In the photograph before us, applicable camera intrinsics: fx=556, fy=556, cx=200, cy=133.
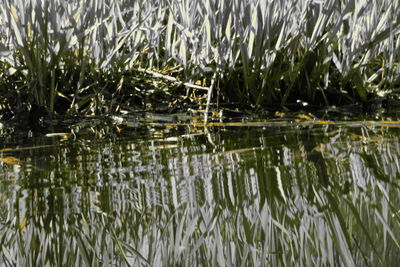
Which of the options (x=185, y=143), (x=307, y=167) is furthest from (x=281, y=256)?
(x=185, y=143)

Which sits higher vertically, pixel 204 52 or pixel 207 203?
pixel 204 52

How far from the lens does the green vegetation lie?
1.99 metres

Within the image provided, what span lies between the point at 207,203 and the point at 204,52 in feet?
4.41

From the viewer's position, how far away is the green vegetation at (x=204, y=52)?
1.99 meters

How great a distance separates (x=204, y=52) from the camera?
2.13 meters

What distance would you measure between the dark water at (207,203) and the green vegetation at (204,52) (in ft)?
2.06

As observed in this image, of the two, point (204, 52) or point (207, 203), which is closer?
point (207, 203)

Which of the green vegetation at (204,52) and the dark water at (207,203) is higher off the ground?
the green vegetation at (204,52)

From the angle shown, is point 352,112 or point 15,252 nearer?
point 15,252

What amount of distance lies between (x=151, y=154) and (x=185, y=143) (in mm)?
184

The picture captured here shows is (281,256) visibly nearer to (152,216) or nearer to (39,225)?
(152,216)

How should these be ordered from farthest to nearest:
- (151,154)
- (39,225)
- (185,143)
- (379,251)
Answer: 1. (185,143)
2. (151,154)
3. (39,225)
4. (379,251)

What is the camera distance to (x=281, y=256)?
2.14 ft

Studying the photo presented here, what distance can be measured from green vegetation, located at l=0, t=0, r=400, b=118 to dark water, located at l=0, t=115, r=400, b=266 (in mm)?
629
